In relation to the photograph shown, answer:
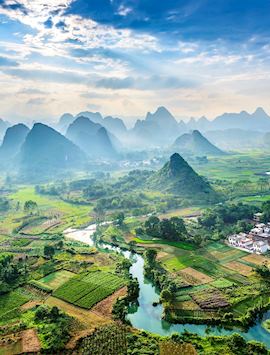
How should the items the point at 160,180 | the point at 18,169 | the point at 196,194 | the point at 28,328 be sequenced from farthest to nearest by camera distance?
the point at 18,169 < the point at 160,180 < the point at 196,194 < the point at 28,328

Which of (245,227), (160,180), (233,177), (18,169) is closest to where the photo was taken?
(245,227)

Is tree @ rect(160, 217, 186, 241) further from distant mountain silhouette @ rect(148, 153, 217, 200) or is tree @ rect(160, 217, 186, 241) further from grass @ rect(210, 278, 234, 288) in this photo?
distant mountain silhouette @ rect(148, 153, 217, 200)

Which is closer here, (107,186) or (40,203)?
(40,203)

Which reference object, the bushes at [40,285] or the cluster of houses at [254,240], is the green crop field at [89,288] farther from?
the cluster of houses at [254,240]

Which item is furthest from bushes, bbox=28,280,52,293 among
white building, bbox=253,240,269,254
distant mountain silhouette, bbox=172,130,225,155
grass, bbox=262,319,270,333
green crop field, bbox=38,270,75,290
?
distant mountain silhouette, bbox=172,130,225,155

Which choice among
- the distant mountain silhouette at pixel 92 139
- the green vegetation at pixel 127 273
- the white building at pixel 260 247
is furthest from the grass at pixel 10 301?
the distant mountain silhouette at pixel 92 139

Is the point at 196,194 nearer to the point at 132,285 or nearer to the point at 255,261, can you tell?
the point at 255,261

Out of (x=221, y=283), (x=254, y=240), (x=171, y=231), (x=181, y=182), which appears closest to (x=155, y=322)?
(x=221, y=283)

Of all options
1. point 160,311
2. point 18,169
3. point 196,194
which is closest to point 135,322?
point 160,311

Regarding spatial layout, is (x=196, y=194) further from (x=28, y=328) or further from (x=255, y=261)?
(x=28, y=328)
